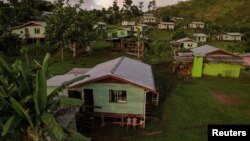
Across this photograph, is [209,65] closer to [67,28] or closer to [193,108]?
[193,108]

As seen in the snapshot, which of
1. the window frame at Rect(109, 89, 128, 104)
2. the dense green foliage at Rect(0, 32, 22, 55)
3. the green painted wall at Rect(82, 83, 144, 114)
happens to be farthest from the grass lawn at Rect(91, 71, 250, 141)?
the dense green foliage at Rect(0, 32, 22, 55)

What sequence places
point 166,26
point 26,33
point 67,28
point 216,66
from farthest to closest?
point 166,26, point 26,33, point 67,28, point 216,66

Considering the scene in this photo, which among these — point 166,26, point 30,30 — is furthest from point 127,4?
point 30,30

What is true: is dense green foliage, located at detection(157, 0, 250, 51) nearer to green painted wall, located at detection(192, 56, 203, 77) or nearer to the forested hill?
the forested hill

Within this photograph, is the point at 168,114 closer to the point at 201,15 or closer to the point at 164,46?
the point at 164,46

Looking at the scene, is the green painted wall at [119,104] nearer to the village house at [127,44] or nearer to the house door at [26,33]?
the village house at [127,44]

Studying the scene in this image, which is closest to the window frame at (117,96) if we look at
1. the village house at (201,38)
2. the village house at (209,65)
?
the village house at (209,65)
